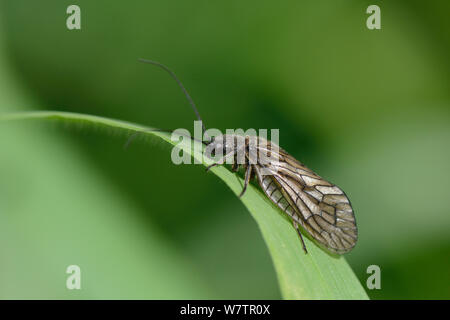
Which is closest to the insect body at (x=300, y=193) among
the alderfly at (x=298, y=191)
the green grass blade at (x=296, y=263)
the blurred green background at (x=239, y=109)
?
the alderfly at (x=298, y=191)

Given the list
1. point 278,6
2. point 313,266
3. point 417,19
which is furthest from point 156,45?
point 313,266

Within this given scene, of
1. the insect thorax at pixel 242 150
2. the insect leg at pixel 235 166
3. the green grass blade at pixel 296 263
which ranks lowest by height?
the green grass blade at pixel 296 263

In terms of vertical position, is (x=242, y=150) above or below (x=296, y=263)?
above

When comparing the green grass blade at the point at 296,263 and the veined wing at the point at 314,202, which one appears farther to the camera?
the veined wing at the point at 314,202

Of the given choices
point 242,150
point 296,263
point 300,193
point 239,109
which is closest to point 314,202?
point 300,193

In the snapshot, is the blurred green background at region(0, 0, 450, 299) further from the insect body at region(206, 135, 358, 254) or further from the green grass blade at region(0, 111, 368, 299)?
the green grass blade at region(0, 111, 368, 299)

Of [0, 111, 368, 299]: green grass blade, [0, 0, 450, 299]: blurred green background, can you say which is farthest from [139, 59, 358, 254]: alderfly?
[0, 0, 450, 299]: blurred green background

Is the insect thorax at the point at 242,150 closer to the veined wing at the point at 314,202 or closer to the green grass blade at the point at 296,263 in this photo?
the veined wing at the point at 314,202

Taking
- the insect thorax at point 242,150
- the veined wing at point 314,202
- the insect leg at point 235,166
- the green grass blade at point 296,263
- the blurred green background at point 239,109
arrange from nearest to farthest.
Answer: the green grass blade at point 296,263, the veined wing at point 314,202, the insect thorax at point 242,150, the insect leg at point 235,166, the blurred green background at point 239,109

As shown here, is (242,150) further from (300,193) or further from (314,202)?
(314,202)
